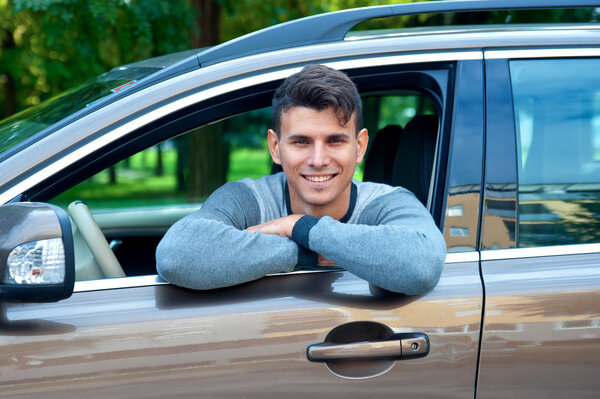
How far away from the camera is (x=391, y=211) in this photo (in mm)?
1923

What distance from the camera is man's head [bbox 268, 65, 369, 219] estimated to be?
1884mm

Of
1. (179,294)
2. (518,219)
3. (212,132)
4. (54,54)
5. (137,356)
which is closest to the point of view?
(137,356)

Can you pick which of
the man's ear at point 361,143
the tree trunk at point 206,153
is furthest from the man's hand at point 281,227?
the tree trunk at point 206,153

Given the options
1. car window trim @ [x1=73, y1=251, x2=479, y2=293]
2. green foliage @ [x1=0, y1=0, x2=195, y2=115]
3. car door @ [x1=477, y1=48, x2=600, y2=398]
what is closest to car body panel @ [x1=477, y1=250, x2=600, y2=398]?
car door @ [x1=477, y1=48, x2=600, y2=398]

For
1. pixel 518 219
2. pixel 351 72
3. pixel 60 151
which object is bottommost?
pixel 518 219

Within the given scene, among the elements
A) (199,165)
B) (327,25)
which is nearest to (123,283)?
(327,25)

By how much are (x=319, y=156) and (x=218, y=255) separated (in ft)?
1.50

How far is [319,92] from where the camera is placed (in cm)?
184

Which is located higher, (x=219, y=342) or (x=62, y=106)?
(x=62, y=106)

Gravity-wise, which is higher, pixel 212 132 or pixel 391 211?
pixel 391 211

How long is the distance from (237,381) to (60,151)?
0.75 m

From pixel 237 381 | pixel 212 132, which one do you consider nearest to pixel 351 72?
pixel 237 381

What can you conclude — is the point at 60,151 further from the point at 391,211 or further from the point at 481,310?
the point at 481,310

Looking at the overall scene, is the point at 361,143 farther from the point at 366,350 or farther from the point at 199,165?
the point at 199,165
